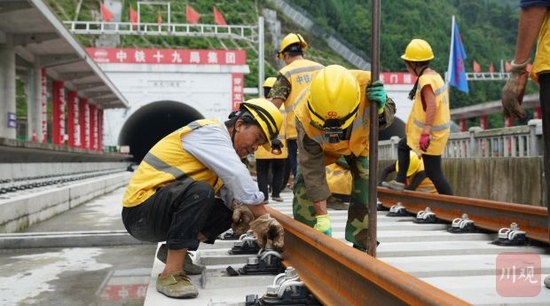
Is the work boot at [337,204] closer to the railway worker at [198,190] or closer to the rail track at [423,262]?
the rail track at [423,262]

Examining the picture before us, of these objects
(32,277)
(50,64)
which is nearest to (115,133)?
(50,64)

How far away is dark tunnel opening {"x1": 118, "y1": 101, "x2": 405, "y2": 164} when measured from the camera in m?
32.6

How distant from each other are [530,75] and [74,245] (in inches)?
164

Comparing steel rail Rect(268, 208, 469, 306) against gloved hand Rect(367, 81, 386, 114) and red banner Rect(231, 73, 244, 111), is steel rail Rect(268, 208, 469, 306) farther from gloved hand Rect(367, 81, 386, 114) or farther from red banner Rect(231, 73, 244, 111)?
red banner Rect(231, 73, 244, 111)

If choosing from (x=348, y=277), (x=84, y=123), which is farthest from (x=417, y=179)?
(x=84, y=123)

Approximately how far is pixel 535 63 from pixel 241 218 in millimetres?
1752

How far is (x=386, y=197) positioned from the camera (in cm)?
693

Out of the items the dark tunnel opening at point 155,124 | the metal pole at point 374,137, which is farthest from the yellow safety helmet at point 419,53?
the dark tunnel opening at point 155,124

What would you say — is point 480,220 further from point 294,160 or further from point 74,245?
point 74,245

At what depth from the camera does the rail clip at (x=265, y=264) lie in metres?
3.24

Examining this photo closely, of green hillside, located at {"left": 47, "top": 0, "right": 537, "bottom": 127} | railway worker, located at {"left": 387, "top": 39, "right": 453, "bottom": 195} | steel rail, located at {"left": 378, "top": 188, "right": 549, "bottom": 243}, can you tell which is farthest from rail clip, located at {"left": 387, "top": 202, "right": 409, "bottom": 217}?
green hillside, located at {"left": 47, "top": 0, "right": 537, "bottom": 127}

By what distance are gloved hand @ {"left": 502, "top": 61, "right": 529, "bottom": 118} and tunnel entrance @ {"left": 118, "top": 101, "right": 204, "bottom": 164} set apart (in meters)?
28.6

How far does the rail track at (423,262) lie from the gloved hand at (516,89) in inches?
33.6

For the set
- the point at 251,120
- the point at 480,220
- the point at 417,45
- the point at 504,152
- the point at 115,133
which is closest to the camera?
the point at 251,120
